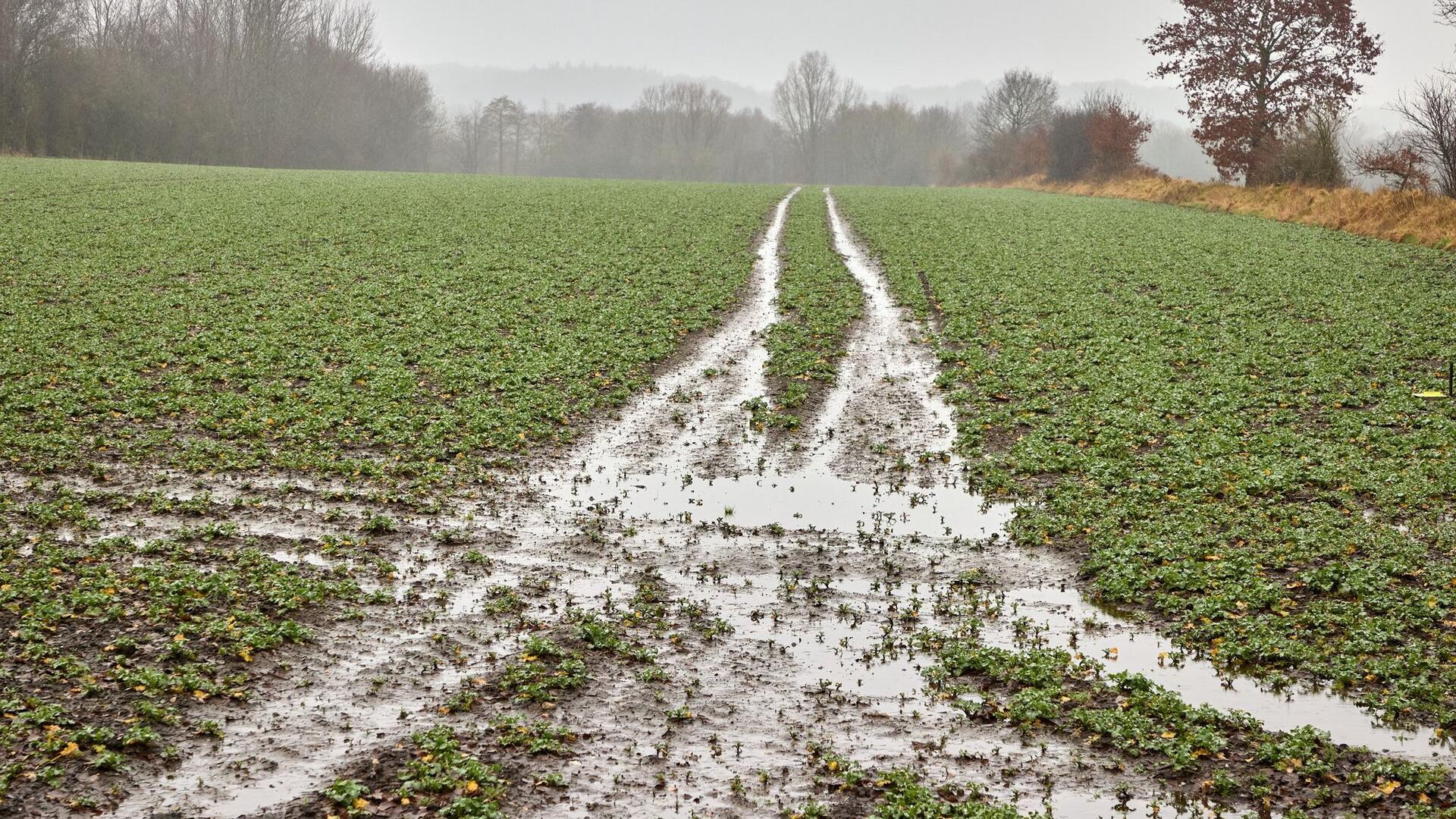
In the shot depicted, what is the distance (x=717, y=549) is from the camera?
34.9ft

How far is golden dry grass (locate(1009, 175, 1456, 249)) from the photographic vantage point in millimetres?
27484

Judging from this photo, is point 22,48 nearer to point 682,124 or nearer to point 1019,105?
point 1019,105

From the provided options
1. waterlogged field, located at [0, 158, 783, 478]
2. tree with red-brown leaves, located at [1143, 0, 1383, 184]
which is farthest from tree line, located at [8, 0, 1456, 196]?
waterlogged field, located at [0, 158, 783, 478]

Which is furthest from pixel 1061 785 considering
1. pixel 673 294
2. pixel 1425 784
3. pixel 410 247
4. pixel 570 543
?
pixel 410 247

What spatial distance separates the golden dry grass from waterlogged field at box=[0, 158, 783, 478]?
17.8m

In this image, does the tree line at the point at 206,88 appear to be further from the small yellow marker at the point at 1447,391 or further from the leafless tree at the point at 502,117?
the small yellow marker at the point at 1447,391

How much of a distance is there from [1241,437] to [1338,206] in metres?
23.7

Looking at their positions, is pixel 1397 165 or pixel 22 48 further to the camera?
pixel 22 48

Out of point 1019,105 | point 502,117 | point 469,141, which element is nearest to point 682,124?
point 502,117

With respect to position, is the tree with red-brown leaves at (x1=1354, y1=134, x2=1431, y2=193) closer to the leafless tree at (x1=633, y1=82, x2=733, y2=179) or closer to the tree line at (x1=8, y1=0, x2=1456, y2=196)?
the tree line at (x1=8, y1=0, x2=1456, y2=196)

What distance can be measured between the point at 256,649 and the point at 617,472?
5.54 m

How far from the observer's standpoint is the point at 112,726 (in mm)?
6793

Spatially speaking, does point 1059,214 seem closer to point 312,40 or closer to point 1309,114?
point 1309,114

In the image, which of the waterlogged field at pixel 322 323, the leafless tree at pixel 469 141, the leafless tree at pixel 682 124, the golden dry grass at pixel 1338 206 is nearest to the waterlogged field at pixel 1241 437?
the golden dry grass at pixel 1338 206
